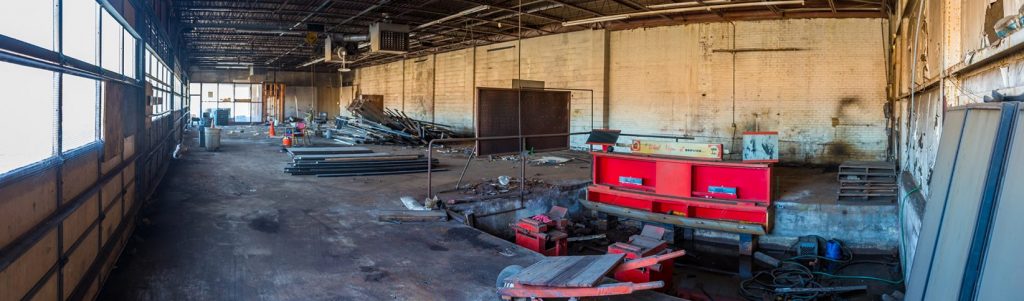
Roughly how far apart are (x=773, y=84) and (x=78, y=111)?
13744mm

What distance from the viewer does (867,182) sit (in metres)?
9.36

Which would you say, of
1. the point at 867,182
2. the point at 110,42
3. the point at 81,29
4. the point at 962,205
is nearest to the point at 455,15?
the point at 110,42

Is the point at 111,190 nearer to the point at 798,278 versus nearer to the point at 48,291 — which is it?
the point at 48,291

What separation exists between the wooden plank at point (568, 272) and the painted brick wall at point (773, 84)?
35.9 feet

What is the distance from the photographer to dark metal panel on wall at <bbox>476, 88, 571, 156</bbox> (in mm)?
12750

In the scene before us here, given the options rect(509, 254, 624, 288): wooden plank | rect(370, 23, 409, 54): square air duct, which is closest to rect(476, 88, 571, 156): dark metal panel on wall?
rect(370, 23, 409, 54): square air duct

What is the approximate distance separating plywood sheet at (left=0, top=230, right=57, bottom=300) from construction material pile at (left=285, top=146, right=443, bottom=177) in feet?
24.7

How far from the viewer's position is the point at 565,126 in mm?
15164

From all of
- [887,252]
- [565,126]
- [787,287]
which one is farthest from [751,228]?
[565,126]

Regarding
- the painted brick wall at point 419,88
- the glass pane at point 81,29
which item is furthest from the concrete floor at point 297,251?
the painted brick wall at point 419,88

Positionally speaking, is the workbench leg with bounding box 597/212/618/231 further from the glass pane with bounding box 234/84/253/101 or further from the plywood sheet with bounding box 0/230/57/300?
the glass pane with bounding box 234/84/253/101

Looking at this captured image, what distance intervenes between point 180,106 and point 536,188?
592 inches

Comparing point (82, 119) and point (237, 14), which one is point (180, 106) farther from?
point (82, 119)

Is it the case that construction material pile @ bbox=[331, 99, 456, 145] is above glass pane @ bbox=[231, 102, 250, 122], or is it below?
below
